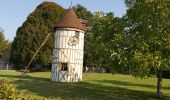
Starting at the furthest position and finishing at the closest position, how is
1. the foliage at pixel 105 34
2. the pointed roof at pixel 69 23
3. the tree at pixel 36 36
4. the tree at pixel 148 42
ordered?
the tree at pixel 36 36, the pointed roof at pixel 69 23, the foliage at pixel 105 34, the tree at pixel 148 42

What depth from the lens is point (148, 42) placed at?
29.7 m

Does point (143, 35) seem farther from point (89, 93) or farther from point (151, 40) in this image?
point (89, 93)

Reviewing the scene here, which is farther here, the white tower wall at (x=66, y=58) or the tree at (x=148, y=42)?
the white tower wall at (x=66, y=58)

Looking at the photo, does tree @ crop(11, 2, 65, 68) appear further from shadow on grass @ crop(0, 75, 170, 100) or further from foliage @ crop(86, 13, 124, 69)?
foliage @ crop(86, 13, 124, 69)

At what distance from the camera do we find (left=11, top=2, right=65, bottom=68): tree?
236ft

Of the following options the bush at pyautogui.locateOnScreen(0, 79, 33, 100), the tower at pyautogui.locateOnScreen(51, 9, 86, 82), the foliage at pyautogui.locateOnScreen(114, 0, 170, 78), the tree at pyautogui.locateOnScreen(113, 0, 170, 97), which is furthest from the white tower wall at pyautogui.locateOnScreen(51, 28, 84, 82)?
the bush at pyautogui.locateOnScreen(0, 79, 33, 100)

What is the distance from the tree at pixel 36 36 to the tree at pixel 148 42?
4102 cm

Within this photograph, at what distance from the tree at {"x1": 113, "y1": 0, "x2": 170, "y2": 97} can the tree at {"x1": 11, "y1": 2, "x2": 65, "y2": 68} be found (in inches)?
1615

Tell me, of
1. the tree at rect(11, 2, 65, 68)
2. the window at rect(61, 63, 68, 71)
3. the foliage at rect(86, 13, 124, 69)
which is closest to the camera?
the foliage at rect(86, 13, 124, 69)

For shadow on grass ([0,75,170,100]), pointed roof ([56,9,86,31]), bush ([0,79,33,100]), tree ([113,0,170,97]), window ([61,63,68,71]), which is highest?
pointed roof ([56,9,86,31])

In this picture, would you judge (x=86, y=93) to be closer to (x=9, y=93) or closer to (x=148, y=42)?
(x=148, y=42)

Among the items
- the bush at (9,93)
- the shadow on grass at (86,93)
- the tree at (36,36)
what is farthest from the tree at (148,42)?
the tree at (36,36)

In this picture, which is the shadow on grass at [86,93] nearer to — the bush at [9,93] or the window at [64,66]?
the window at [64,66]

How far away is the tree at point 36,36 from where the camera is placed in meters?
71.9
